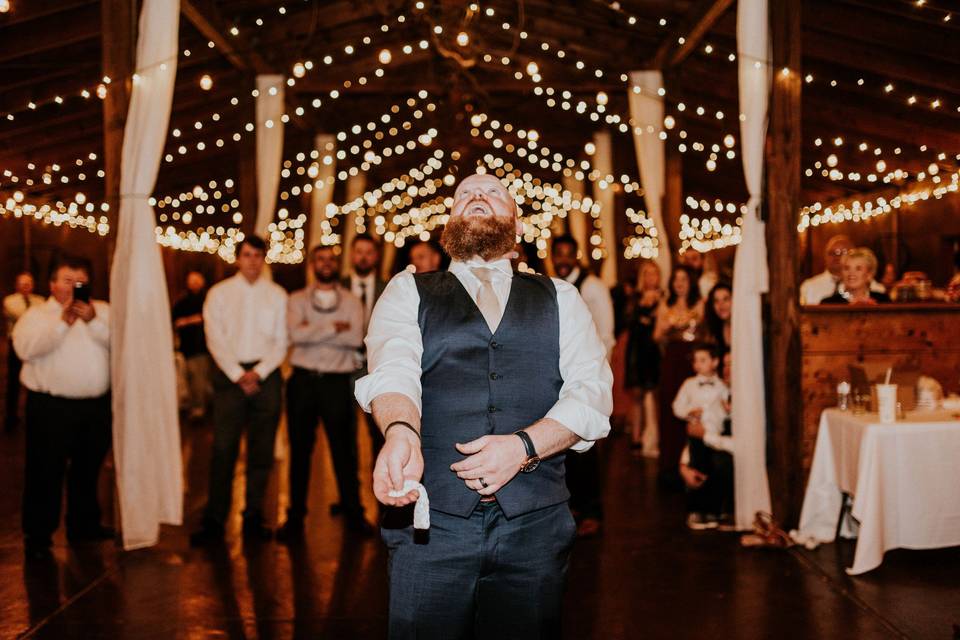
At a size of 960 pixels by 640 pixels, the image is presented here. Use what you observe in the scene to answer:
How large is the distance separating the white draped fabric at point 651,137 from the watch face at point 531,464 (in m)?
6.93

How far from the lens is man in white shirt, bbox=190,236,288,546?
4.68 m

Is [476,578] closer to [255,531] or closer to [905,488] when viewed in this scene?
[905,488]

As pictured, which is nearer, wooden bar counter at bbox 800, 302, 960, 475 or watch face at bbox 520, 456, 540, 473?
watch face at bbox 520, 456, 540, 473

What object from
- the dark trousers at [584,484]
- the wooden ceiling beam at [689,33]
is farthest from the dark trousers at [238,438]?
the wooden ceiling beam at [689,33]

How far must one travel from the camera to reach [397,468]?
5.42ft

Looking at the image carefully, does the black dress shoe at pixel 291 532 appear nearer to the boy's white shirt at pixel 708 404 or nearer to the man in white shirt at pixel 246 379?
the man in white shirt at pixel 246 379

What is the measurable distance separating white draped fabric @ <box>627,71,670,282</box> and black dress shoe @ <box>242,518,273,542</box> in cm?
501

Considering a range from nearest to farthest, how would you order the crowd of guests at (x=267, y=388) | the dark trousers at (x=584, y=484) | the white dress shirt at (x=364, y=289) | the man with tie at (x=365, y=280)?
the crowd of guests at (x=267, y=388) < the dark trousers at (x=584, y=484) < the man with tie at (x=365, y=280) < the white dress shirt at (x=364, y=289)

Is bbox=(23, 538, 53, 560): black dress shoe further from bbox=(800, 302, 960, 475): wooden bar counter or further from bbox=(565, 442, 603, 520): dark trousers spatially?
bbox=(800, 302, 960, 475): wooden bar counter

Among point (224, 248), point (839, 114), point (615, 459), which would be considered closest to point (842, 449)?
point (615, 459)

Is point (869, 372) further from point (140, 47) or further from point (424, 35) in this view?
point (424, 35)

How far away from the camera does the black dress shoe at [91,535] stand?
4.62m

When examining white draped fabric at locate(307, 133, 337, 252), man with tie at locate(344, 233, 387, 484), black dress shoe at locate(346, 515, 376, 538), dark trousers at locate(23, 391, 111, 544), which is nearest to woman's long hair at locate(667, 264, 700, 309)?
man with tie at locate(344, 233, 387, 484)

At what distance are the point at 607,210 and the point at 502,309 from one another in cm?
1013
